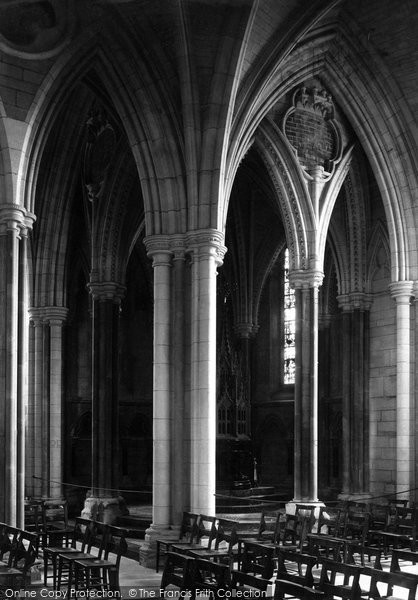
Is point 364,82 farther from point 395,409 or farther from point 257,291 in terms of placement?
point 257,291

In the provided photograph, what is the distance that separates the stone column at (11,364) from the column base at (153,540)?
2.43 m

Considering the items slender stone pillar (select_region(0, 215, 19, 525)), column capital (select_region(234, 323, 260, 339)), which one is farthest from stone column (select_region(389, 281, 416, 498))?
slender stone pillar (select_region(0, 215, 19, 525))

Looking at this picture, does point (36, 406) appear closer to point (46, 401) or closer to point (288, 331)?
point (46, 401)

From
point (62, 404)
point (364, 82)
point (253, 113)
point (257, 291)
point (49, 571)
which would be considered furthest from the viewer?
point (257, 291)

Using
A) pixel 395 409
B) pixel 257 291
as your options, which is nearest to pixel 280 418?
pixel 257 291

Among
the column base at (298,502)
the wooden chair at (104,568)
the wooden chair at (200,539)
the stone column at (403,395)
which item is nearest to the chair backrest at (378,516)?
the stone column at (403,395)

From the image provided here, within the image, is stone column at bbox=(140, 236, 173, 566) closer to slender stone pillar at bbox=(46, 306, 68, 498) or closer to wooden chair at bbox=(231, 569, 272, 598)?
wooden chair at bbox=(231, 569, 272, 598)

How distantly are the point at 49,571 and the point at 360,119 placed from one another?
40.1ft

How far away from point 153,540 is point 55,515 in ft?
18.7

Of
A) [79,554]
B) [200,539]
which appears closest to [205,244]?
[200,539]

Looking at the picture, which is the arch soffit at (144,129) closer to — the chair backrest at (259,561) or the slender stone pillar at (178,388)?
the slender stone pillar at (178,388)

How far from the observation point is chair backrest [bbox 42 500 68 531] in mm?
16203

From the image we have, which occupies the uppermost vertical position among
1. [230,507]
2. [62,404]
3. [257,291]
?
[257,291]

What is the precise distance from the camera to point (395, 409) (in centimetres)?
2205
